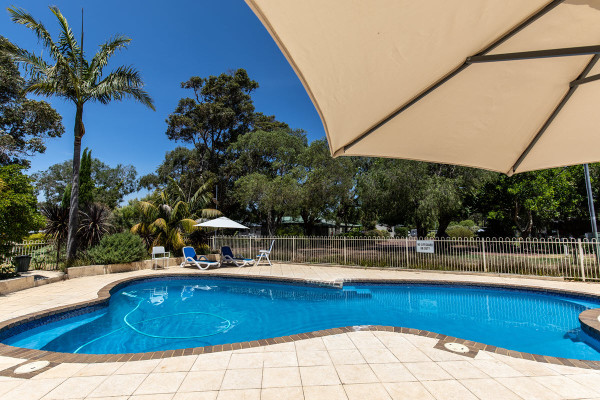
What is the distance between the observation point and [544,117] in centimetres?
226

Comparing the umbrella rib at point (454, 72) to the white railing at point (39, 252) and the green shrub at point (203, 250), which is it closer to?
the white railing at point (39, 252)

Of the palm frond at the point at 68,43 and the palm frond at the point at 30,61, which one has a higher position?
the palm frond at the point at 68,43

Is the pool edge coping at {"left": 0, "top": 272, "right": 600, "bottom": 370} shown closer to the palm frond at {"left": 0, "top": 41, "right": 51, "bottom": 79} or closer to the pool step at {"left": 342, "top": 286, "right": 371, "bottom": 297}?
the pool step at {"left": 342, "top": 286, "right": 371, "bottom": 297}

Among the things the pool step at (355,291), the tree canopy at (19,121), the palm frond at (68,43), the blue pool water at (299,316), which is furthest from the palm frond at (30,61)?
the pool step at (355,291)

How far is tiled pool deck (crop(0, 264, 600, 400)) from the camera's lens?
280cm

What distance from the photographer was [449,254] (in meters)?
11.1

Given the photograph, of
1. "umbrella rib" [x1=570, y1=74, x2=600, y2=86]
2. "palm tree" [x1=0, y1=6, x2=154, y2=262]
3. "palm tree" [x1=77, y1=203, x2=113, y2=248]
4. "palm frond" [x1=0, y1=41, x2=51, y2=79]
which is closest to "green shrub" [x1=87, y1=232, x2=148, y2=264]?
"palm tree" [x1=77, y1=203, x2=113, y2=248]

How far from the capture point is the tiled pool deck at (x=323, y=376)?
2.80 metres

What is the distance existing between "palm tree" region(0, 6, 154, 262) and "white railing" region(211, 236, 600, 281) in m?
7.07

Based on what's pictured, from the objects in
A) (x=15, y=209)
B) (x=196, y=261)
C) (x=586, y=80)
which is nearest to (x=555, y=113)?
(x=586, y=80)

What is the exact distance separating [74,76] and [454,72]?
38.3 ft

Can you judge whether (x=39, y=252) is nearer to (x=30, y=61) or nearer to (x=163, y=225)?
(x=163, y=225)

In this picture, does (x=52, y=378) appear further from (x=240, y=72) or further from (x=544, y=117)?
(x=240, y=72)

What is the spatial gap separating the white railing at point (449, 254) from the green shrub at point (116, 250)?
166 inches
